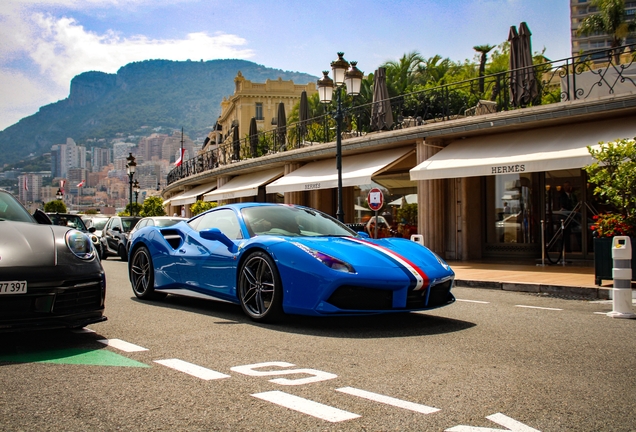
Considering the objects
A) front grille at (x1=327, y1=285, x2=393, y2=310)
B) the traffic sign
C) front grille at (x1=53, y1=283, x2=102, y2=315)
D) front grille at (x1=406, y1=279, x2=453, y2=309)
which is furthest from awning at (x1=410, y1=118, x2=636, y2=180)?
front grille at (x1=53, y1=283, x2=102, y2=315)

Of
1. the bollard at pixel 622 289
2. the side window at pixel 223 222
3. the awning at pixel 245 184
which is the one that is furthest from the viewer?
the awning at pixel 245 184

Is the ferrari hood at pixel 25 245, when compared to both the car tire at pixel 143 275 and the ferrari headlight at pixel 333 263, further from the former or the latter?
the car tire at pixel 143 275

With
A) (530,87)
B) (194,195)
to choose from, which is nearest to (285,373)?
(530,87)

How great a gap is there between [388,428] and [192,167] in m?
41.4

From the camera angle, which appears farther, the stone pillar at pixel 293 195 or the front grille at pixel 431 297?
the stone pillar at pixel 293 195

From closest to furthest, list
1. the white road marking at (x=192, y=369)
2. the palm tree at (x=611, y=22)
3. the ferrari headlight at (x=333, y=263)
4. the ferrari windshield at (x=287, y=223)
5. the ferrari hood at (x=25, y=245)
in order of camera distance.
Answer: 1. the white road marking at (x=192, y=369)
2. the ferrari hood at (x=25, y=245)
3. the ferrari headlight at (x=333, y=263)
4. the ferrari windshield at (x=287, y=223)
5. the palm tree at (x=611, y=22)

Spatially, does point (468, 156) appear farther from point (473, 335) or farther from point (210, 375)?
point (210, 375)

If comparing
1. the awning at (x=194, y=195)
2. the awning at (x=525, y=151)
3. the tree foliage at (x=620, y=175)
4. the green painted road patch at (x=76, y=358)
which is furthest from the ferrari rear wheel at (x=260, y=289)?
the awning at (x=194, y=195)

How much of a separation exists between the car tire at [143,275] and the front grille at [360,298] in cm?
337

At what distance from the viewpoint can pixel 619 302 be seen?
24.8ft

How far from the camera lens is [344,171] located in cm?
2036

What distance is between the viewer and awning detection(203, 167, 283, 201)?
86.3 feet

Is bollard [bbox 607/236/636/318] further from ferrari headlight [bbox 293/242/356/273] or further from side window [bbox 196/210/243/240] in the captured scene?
side window [bbox 196/210/243/240]

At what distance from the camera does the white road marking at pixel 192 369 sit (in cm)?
427
